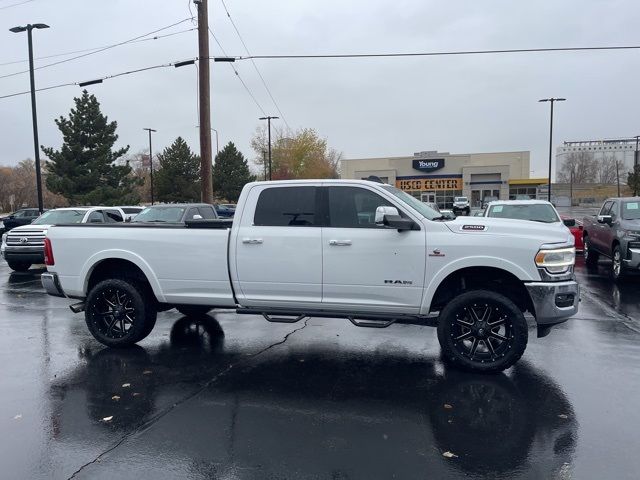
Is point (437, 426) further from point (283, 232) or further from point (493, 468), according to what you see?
point (283, 232)

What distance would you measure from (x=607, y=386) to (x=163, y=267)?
505 cm

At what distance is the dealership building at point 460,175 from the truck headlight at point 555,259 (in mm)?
59289

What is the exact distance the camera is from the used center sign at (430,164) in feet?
218

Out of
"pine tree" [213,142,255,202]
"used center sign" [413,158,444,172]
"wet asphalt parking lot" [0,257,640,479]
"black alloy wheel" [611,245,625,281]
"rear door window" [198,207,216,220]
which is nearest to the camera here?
"wet asphalt parking lot" [0,257,640,479]

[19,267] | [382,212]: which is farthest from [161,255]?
[19,267]

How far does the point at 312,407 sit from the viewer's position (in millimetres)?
4805

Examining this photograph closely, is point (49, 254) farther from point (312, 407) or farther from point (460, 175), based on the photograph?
point (460, 175)

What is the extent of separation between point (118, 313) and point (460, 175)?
63302 mm

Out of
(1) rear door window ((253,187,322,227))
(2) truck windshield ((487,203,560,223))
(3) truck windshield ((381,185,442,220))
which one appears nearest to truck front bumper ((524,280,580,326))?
(3) truck windshield ((381,185,442,220))

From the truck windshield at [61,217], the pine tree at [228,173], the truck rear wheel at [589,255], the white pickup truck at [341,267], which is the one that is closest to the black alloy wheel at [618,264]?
the truck rear wheel at [589,255]

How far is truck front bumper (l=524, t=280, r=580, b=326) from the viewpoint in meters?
5.36

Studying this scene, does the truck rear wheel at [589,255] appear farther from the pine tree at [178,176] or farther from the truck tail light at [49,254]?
the pine tree at [178,176]

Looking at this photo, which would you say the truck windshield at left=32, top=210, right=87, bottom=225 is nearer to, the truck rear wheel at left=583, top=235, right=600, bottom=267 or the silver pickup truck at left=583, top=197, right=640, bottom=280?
the silver pickup truck at left=583, top=197, right=640, bottom=280

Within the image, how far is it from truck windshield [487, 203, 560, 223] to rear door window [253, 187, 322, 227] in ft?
26.0
